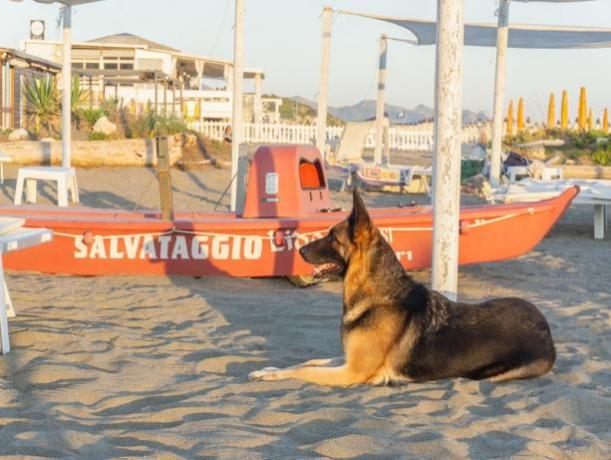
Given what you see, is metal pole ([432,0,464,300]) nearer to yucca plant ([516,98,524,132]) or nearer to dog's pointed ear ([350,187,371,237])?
dog's pointed ear ([350,187,371,237])

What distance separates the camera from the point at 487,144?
29984mm

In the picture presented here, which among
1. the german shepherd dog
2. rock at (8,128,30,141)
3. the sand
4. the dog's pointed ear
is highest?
rock at (8,128,30,141)

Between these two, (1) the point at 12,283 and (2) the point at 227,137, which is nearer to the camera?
(1) the point at 12,283

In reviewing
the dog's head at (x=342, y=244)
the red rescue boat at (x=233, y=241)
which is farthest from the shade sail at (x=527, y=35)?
the dog's head at (x=342, y=244)

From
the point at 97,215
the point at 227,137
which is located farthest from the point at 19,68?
the point at 97,215

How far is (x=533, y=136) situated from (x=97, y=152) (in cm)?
1653

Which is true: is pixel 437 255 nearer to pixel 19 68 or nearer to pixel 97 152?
pixel 97 152

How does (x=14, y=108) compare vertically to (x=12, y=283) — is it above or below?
above

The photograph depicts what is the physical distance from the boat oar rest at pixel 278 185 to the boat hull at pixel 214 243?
0.39m

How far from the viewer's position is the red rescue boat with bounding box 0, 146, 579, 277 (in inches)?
343

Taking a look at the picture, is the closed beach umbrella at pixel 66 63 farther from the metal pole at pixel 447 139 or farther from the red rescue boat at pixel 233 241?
the metal pole at pixel 447 139

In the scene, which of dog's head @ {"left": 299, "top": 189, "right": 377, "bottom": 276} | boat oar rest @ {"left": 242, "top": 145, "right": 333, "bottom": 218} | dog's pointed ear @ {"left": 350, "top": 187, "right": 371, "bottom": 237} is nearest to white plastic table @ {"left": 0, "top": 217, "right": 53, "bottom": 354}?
dog's head @ {"left": 299, "top": 189, "right": 377, "bottom": 276}

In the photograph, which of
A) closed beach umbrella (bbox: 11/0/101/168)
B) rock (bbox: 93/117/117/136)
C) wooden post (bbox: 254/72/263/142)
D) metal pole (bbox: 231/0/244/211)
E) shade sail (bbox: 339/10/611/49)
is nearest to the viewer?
metal pole (bbox: 231/0/244/211)

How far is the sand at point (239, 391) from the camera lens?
12.6 ft
